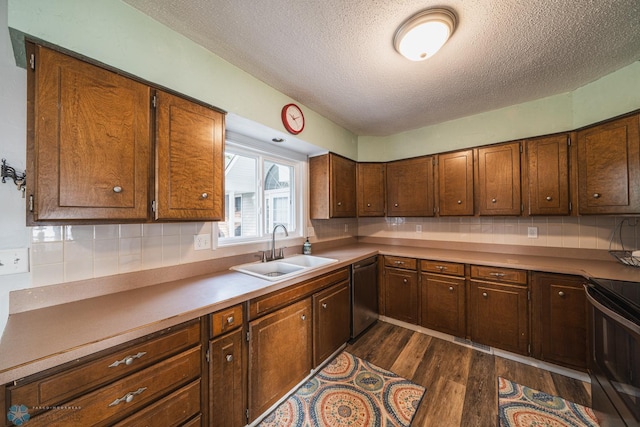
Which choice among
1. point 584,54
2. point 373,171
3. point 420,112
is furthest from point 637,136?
point 373,171

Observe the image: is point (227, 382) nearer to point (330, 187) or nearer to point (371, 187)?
point (330, 187)

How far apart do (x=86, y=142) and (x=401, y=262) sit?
8.80ft

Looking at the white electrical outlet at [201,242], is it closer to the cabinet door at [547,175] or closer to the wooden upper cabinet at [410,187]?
the wooden upper cabinet at [410,187]

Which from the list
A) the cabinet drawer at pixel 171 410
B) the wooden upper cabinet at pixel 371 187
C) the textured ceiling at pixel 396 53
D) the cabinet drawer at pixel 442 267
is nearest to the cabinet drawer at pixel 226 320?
the cabinet drawer at pixel 171 410

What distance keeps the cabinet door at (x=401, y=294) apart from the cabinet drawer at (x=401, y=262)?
48 mm

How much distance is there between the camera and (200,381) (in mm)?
1120

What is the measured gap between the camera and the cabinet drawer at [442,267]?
2241 mm

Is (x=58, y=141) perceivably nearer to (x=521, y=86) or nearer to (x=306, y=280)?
(x=306, y=280)

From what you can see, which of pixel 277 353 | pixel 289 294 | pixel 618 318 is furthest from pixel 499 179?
pixel 277 353

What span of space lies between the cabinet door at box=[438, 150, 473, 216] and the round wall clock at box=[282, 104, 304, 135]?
5.47ft

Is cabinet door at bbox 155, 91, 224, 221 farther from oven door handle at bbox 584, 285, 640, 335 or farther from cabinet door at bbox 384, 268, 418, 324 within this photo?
oven door handle at bbox 584, 285, 640, 335

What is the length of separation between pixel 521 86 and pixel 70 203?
3225 mm

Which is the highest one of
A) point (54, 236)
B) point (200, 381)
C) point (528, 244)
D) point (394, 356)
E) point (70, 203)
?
point (70, 203)

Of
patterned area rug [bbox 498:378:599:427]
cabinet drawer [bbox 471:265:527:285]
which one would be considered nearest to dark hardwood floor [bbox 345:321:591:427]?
patterned area rug [bbox 498:378:599:427]
